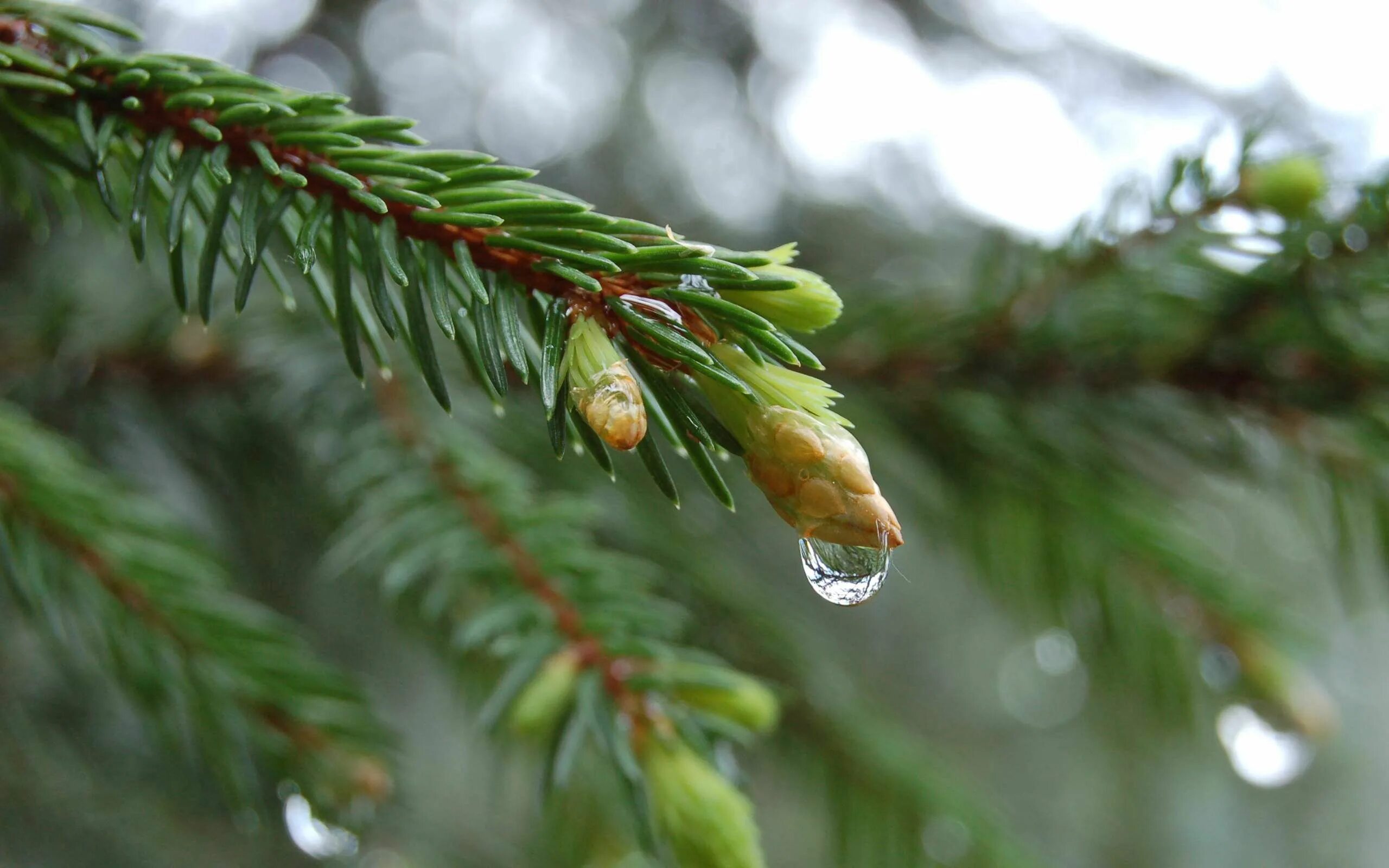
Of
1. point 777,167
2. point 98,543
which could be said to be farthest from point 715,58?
A: point 98,543

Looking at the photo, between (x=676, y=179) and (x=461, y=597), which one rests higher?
(x=676, y=179)

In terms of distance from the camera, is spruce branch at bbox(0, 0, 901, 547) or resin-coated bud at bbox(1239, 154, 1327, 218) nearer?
spruce branch at bbox(0, 0, 901, 547)

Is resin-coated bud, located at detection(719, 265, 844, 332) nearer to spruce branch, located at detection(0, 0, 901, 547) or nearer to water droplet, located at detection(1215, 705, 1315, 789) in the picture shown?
spruce branch, located at detection(0, 0, 901, 547)

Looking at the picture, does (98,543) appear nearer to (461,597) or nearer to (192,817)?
(461,597)

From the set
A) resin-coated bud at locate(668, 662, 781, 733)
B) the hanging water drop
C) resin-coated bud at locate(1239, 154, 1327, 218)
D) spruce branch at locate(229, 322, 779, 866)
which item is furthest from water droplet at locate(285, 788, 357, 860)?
resin-coated bud at locate(1239, 154, 1327, 218)

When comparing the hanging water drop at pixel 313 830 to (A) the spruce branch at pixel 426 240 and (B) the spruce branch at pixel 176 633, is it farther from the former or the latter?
(A) the spruce branch at pixel 426 240

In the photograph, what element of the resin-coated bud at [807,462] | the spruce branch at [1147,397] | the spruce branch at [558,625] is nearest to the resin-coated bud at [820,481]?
the resin-coated bud at [807,462]
